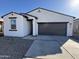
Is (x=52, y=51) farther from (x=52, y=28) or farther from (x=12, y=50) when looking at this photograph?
(x=52, y=28)

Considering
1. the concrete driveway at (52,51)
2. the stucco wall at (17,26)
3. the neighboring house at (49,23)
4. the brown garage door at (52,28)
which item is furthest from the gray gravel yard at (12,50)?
the brown garage door at (52,28)

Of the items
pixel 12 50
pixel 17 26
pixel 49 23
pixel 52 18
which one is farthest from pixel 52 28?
pixel 12 50

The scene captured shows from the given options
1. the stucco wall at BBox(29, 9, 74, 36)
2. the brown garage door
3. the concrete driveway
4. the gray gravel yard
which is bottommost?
the concrete driveway

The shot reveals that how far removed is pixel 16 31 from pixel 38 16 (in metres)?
5.18

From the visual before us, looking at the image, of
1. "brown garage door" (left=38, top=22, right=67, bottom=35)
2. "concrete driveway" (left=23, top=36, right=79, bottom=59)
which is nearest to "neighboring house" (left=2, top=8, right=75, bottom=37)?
"brown garage door" (left=38, top=22, right=67, bottom=35)

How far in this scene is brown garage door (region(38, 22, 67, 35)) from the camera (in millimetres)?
15398

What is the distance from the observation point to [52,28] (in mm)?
15695

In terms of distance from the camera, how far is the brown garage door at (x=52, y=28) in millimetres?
15398

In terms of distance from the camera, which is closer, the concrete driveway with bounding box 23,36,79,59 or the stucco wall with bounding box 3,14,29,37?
the concrete driveway with bounding box 23,36,79,59

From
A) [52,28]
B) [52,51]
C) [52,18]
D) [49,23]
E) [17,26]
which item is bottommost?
[52,51]

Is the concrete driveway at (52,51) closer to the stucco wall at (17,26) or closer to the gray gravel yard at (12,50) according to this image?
the gray gravel yard at (12,50)

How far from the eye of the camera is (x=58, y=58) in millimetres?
5023

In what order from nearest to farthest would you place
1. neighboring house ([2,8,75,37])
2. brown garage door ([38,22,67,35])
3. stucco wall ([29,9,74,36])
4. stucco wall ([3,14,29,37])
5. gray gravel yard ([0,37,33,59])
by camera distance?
gray gravel yard ([0,37,33,59]), stucco wall ([3,14,29,37]), neighboring house ([2,8,75,37]), stucco wall ([29,9,74,36]), brown garage door ([38,22,67,35])

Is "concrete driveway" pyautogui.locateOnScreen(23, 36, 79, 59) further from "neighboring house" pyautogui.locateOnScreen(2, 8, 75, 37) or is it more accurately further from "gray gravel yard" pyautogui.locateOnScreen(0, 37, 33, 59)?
"neighboring house" pyautogui.locateOnScreen(2, 8, 75, 37)
